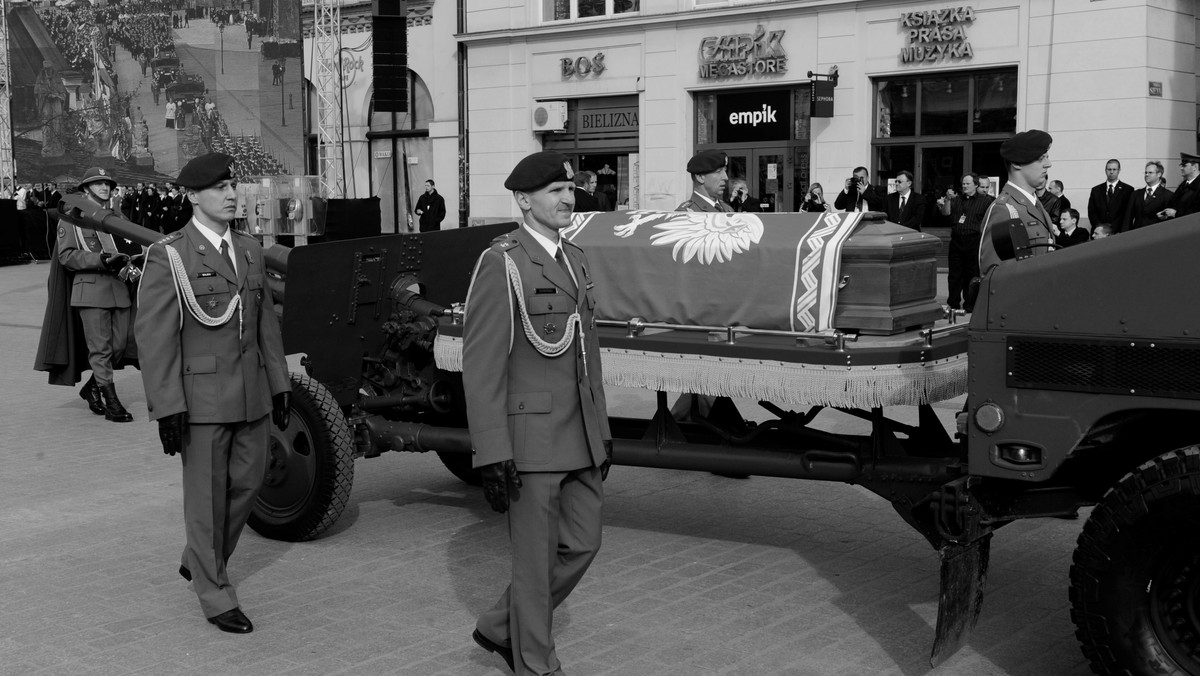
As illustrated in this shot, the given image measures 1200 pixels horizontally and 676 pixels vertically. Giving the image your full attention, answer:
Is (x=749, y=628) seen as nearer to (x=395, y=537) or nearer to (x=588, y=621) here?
(x=588, y=621)

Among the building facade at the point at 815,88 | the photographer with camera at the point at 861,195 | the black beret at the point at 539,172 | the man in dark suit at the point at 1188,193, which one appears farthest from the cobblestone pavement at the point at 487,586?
the building facade at the point at 815,88

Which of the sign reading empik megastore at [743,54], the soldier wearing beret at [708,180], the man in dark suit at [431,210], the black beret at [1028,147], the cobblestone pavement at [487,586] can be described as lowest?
the cobblestone pavement at [487,586]

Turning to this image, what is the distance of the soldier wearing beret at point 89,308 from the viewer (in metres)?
10.5

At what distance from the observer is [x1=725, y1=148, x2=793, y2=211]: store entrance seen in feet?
81.5

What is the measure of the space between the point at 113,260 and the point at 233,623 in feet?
19.3

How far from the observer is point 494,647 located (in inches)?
189

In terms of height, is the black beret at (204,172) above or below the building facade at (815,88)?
below

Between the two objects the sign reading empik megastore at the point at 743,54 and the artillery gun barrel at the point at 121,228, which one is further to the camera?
the sign reading empik megastore at the point at 743,54

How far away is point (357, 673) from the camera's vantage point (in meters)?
4.89

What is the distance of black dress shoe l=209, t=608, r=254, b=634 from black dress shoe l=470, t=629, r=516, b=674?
1062 millimetres

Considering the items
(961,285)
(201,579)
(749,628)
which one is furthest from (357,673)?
(961,285)

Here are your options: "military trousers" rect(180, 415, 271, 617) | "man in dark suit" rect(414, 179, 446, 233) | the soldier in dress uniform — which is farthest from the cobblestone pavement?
"man in dark suit" rect(414, 179, 446, 233)

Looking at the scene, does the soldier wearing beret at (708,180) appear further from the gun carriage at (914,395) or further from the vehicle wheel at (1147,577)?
the vehicle wheel at (1147,577)

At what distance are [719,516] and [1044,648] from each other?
241 cm
